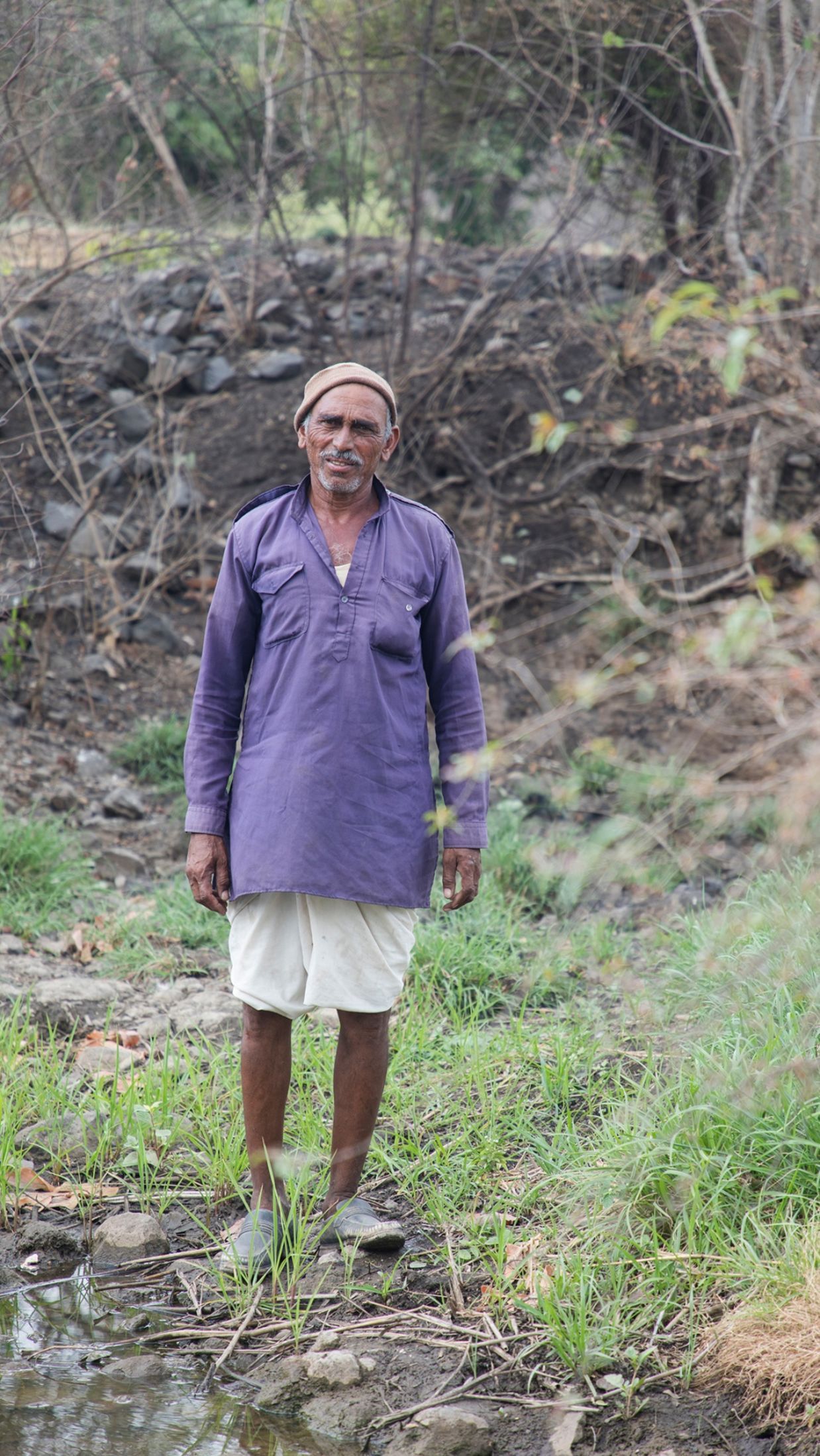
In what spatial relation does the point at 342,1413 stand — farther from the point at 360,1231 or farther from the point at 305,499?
the point at 305,499

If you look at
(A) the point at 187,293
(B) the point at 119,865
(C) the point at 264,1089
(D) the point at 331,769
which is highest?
(A) the point at 187,293

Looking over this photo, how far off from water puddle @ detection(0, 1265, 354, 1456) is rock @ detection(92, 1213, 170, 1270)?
0.16 m

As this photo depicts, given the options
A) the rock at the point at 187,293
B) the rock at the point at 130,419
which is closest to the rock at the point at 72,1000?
the rock at the point at 130,419

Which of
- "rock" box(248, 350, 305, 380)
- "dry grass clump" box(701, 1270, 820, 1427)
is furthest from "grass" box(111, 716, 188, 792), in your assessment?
"dry grass clump" box(701, 1270, 820, 1427)

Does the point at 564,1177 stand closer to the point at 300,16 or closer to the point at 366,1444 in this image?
the point at 366,1444

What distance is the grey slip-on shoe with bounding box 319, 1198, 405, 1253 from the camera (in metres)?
3.10

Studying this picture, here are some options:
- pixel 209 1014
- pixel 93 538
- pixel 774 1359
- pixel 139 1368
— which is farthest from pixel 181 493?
pixel 774 1359

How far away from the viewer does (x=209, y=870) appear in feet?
9.99

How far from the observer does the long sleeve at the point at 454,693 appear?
312 centimetres

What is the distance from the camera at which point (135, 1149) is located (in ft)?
11.6

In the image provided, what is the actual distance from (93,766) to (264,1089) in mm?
3926

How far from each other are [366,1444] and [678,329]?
6.18 m

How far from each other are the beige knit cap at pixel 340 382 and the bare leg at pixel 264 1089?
4.68 feet

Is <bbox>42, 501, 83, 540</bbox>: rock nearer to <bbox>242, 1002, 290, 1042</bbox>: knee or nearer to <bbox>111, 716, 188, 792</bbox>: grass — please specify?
<bbox>111, 716, 188, 792</bbox>: grass
